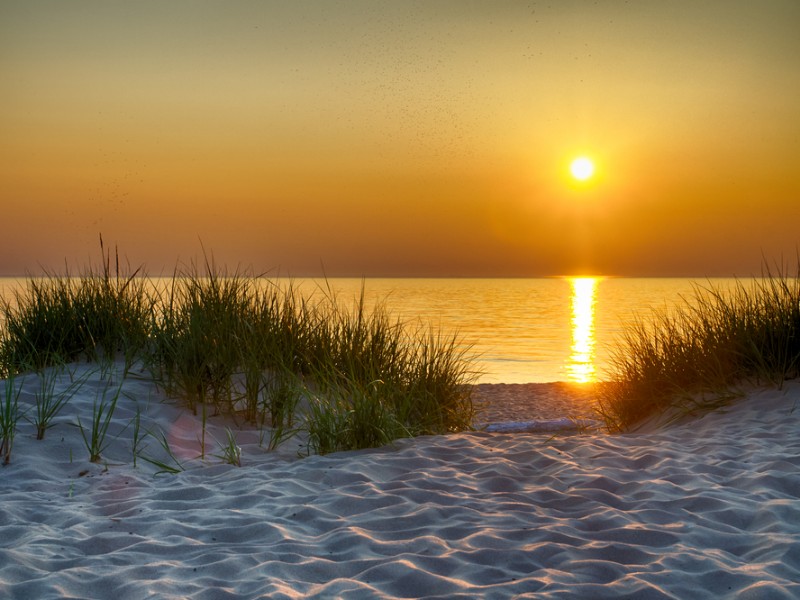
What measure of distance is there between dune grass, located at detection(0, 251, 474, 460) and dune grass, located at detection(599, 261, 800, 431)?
5.85 feet

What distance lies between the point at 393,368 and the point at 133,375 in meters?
2.52

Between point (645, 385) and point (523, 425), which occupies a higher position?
point (645, 385)

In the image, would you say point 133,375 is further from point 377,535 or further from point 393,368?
point 377,535

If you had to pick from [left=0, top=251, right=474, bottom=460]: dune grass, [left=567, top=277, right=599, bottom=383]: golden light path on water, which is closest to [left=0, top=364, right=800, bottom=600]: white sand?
[left=0, top=251, right=474, bottom=460]: dune grass

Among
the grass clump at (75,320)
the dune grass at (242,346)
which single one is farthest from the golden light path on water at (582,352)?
the grass clump at (75,320)

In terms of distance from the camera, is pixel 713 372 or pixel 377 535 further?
pixel 713 372

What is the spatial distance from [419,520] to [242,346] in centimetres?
379

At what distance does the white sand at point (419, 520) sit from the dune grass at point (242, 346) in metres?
0.96

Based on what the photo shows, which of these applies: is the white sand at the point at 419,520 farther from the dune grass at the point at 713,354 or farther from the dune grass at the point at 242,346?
the dune grass at the point at 713,354

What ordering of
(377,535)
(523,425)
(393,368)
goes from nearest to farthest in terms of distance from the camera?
(377,535)
(393,368)
(523,425)

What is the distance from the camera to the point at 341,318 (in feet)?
24.4

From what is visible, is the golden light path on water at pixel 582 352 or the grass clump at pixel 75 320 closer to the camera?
the grass clump at pixel 75 320

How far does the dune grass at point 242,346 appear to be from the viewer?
21.0 feet

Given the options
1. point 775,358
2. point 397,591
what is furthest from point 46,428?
point 775,358
